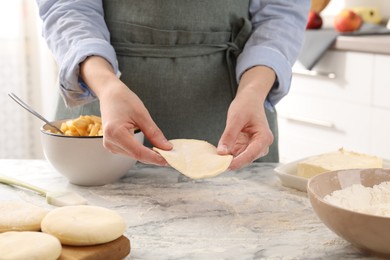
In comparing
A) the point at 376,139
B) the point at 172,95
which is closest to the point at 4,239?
the point at 172,95

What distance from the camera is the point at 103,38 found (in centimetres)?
129

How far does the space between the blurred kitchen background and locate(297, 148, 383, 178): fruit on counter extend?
1313 millimetres

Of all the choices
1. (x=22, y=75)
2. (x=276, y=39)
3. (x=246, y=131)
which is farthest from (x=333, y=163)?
(x=22, y=75)

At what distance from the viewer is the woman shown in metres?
1.27

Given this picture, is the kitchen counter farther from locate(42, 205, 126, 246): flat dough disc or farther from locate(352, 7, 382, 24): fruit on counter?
locate(42, 205, 126, 246): flat dough disc

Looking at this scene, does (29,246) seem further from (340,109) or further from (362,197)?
(340,109)

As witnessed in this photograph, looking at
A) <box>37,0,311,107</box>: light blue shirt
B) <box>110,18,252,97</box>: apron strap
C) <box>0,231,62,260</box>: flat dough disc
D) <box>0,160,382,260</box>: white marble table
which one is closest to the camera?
<box>0,231,62,260</box>: flat dough disc

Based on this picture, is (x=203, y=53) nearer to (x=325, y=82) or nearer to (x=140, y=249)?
(x=140, y=249)

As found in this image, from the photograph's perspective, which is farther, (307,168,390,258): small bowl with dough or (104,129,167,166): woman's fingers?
(104,129,167,166): woman's fingers

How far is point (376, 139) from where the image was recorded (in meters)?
2.47

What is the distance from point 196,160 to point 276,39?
0.44 metres

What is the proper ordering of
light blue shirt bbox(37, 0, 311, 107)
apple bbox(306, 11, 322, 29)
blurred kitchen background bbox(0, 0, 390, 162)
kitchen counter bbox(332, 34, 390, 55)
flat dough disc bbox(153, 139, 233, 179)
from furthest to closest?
apple bbox(306, 11, 322, 29) < blurred kitchen background bbox(0, 0, 390, 162) < kitchen counter bbox(332, 34, 390, 55) < light blue shirt bbox(37, 0, 311, 107) < flat dough disc bbox(153, 139, 233, 179)

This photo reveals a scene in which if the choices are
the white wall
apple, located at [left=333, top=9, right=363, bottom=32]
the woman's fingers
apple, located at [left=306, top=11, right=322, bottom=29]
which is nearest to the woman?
the woman's fingers

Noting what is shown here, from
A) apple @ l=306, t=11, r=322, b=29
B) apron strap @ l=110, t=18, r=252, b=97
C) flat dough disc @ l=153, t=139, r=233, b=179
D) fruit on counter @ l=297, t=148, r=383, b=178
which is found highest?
apron strap @ l=110, t=18, r=252, b=97
